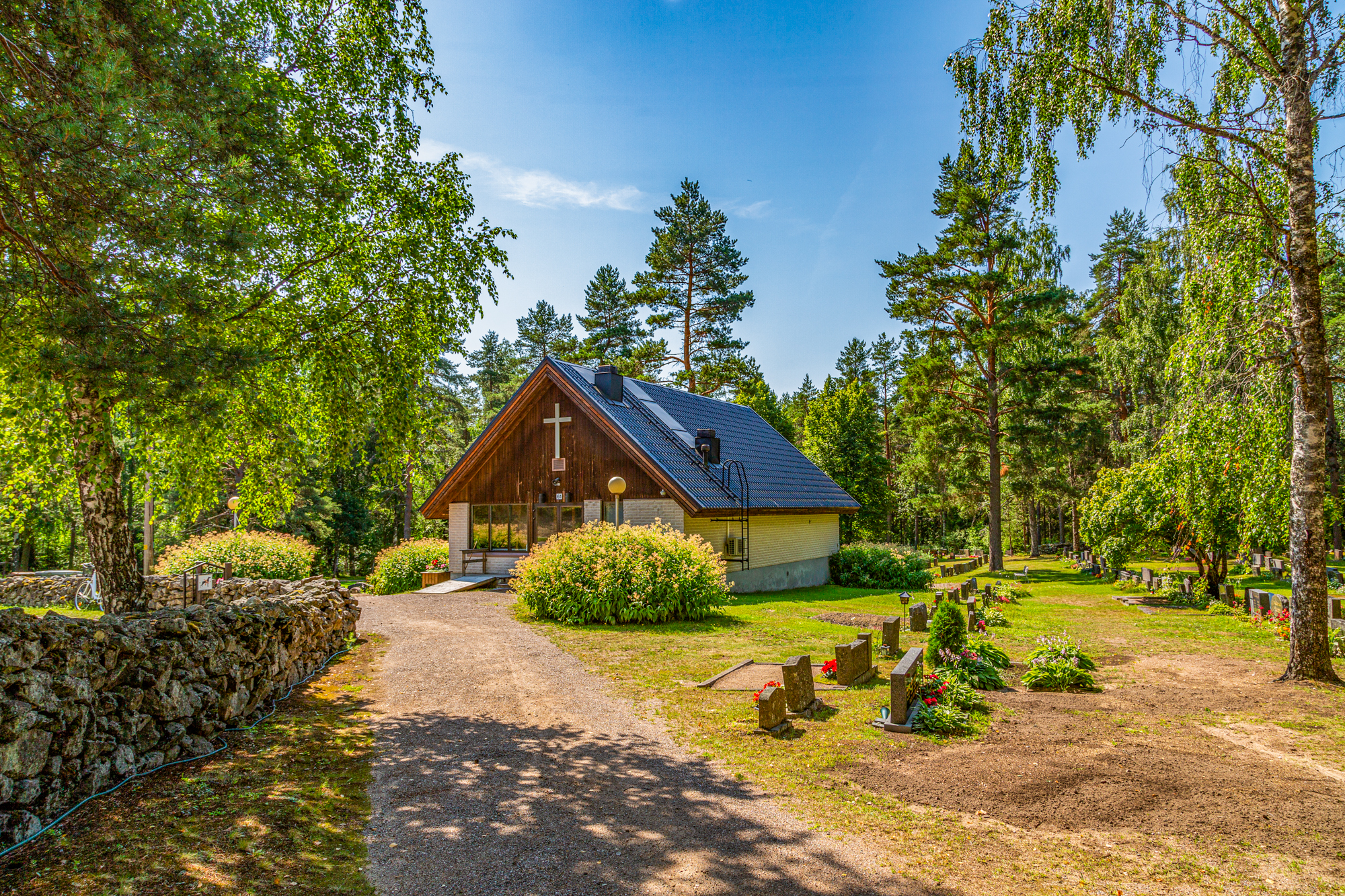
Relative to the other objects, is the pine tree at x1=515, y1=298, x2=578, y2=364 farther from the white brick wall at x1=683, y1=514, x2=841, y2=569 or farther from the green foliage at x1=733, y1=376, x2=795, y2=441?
the white brick wall at x1=683, y1=514, x2=841, y2=569

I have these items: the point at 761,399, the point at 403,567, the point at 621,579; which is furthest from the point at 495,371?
the point at 621,579

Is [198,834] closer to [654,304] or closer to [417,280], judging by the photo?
[417,280]

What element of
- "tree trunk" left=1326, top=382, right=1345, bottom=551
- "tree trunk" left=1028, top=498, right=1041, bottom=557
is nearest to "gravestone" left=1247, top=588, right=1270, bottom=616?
"tree trunk" left=1326, top=382, right=1345, bottom=551

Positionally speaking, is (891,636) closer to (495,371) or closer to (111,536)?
(111,536)

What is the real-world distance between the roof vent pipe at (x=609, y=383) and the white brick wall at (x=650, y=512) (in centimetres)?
367

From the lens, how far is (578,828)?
4824 millimetres

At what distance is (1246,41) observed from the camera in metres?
8.53

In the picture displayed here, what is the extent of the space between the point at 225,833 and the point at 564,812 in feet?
7.13

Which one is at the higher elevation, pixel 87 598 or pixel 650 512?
pixel 650 512

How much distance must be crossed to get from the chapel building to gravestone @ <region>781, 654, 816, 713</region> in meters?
10.0

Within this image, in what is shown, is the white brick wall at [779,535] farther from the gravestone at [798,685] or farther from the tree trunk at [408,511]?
the tree trunk at [408,511]

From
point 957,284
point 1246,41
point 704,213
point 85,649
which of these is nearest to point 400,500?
point 704,213

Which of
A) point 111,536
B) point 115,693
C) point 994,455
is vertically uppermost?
point 994,455

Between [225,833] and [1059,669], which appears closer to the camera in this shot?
[225,833]
